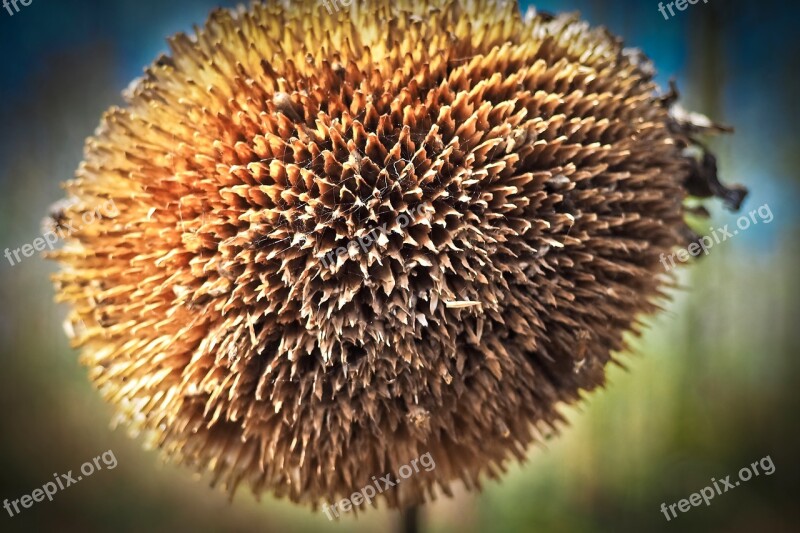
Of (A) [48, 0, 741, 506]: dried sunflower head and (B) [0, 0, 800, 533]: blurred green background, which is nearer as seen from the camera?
(A) [48, 0, 741, 506]: dried sunflower head

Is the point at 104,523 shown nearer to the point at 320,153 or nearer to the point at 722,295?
the point at 320,153

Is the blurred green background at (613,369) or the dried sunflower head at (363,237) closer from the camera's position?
the dried sunflower head at (363,237)

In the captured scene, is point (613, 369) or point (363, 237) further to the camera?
point (613, 369)

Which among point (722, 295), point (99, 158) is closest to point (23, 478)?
point (99, 158)

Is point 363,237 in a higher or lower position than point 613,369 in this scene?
higher
